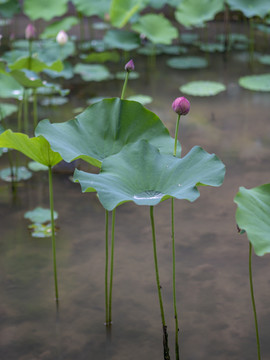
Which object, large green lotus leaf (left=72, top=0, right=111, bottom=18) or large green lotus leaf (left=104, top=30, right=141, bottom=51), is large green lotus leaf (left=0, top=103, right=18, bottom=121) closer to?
large green lotus leaf (left=104, top=30, right=141, bottom=51)

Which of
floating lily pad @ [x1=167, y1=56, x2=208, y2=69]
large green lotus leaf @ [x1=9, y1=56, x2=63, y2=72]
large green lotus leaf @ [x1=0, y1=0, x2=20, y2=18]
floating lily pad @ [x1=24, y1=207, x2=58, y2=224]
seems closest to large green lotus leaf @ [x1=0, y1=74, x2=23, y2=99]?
large green lotus leaf @ [x1=9, y1=56, x2=63, y2=72]

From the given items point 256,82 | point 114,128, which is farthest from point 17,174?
point 256,82

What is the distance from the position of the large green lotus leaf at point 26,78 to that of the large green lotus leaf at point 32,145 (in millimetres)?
670

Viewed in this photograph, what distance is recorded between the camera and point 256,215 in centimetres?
133

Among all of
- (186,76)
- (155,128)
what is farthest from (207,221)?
(186,76)

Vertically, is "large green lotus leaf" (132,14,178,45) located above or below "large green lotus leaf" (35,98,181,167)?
below

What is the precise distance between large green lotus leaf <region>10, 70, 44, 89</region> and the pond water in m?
0.52

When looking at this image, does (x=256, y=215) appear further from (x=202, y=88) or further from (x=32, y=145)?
(x=202, y=88)

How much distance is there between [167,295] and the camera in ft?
5.95

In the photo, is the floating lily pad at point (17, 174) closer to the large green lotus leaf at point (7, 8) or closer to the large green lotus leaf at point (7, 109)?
the large green lotus leaf at point (7, 109)

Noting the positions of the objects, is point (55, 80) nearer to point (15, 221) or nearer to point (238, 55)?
point (238, 55)

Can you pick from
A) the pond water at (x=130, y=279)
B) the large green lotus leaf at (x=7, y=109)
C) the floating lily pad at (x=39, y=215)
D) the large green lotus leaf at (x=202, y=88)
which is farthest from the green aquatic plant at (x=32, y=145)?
the large green lotus leaf at (x=202, y=88)

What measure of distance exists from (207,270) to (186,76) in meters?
2.53

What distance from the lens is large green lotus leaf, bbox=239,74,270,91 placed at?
3785 mm
